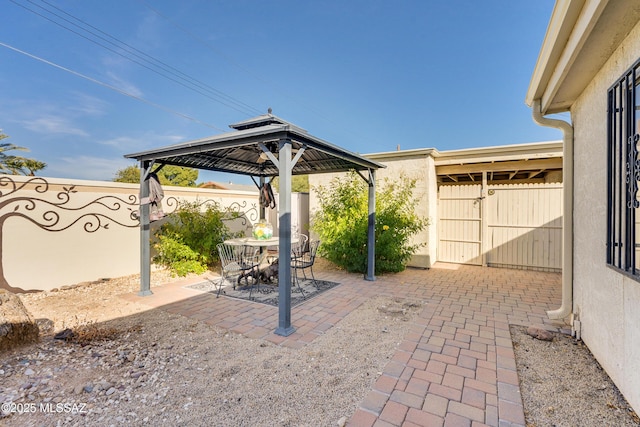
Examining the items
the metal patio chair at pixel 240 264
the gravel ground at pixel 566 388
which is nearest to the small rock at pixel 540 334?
the gravel ground at pixel 566 388

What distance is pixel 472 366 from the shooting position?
8.78 ft

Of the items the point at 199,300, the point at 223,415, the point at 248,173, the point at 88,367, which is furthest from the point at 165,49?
the point at 223,415

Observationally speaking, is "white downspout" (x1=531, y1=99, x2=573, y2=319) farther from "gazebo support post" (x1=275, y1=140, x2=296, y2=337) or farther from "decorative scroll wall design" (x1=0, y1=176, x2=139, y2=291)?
"decorative scroll wall design" (x1=0, y1=176, x2=139, y2=291)

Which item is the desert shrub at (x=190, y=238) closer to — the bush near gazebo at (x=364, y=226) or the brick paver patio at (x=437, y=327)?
the brick paver patio at (x=437, y=327)

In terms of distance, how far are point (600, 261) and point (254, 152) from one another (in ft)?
18.4

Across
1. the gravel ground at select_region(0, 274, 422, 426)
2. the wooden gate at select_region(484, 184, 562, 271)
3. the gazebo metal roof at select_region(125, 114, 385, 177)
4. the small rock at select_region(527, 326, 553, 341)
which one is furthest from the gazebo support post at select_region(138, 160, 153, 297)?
the wooden gate at select_region(484, 184, 562, 271)

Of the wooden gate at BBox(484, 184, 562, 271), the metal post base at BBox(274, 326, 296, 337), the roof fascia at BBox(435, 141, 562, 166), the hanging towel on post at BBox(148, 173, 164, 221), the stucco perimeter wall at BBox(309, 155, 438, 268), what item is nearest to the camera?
the metal post base at BBox(274, 326, 296, 337)

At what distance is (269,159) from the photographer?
14.0ft

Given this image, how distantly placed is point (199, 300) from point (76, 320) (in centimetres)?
155

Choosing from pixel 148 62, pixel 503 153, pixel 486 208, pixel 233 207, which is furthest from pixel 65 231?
pixel 503 153

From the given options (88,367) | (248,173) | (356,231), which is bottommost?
(88,367)

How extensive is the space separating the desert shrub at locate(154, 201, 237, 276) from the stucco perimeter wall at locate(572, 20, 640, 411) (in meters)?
6.38

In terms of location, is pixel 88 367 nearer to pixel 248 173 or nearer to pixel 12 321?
pixel 12 321

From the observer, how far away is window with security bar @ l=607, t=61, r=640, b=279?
209cm
